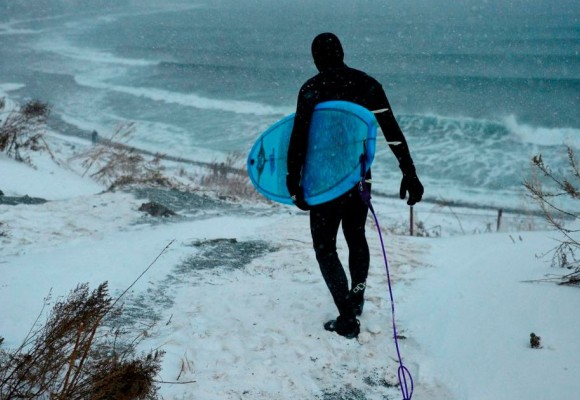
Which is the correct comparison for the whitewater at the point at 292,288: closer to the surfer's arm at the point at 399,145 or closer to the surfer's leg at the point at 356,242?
the surfer's leg at the point at 356,242

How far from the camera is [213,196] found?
812 cm

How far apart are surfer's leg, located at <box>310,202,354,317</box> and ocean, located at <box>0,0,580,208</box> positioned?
962cm

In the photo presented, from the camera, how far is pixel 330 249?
325cm

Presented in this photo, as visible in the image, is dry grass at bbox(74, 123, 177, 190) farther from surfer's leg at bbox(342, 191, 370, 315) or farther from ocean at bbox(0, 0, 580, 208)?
ocean at bbox(0, 0, 580, 208)

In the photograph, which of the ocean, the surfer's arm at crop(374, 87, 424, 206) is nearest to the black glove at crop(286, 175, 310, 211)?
the surfer's arm at crop(374, 87, 424, 206)

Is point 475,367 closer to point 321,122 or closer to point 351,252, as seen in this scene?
point 351,252

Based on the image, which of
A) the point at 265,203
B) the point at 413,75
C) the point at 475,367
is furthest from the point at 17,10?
the point at 475,367

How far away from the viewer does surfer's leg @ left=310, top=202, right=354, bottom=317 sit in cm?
320

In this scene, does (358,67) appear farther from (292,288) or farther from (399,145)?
(399,145)

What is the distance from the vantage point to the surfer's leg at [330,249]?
10.5 feet

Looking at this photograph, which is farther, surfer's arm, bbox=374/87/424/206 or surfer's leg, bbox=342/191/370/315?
surfer's leg, bbox=342/191/370/315

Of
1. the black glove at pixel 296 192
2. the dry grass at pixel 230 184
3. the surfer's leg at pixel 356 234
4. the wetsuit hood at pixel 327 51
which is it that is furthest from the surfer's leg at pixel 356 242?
the dry grass at pixel 230 184

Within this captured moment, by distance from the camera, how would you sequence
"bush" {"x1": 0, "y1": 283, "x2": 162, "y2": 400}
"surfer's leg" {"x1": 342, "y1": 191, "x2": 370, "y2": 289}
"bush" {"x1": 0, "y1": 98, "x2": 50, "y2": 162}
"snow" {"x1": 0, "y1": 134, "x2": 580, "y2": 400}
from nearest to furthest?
1. "bush" {"x1": 0, "y1": 283, "x2": 162, "y2": 400}
2. "snow" {"x1": 0, "y1": 134, "x2": 580, "y2": 400}
3. "surfer's leg" {"x1": 342, "y1": 191, "x2": 370, "y2": 289}
4. "bush" {"x1": 0, "y1": 98, "x2": 50, "y2": 162}

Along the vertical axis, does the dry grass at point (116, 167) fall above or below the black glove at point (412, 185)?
below
